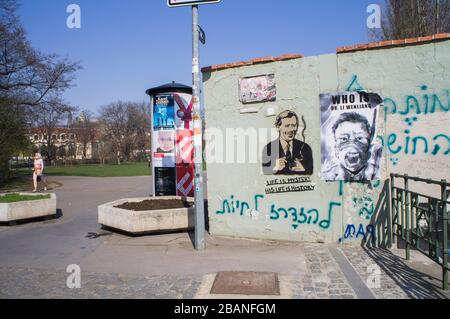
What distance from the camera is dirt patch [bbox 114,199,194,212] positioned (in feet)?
26.7

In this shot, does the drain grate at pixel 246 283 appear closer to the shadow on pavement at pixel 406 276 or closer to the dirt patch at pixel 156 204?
the shadow on pavement at pixel 406 276

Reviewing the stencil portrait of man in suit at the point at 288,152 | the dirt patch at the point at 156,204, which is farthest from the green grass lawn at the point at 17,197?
the stencil portrait of man in suit at the point at 288,152

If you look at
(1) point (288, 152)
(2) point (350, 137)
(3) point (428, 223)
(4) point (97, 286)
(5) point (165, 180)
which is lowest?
(4) point (97, 286)

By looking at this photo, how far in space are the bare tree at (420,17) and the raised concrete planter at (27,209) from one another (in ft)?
55.8

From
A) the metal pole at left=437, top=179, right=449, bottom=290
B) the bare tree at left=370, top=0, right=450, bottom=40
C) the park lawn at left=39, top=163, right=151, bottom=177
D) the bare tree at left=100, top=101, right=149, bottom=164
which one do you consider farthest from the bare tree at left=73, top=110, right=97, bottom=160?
the metal pole at left=437, top=179, right=449, bottom=290

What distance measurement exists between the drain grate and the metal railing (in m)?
2.08

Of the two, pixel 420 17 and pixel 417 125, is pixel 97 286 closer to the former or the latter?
pixel 417 125

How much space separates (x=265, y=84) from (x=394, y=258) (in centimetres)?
378

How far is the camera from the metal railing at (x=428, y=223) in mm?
4312

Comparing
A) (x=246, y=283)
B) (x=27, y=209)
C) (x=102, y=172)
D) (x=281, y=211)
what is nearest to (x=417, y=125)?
(x=281, y=211)

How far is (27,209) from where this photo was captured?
925 centimetres

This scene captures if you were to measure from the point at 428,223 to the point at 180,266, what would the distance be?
3592 mm
